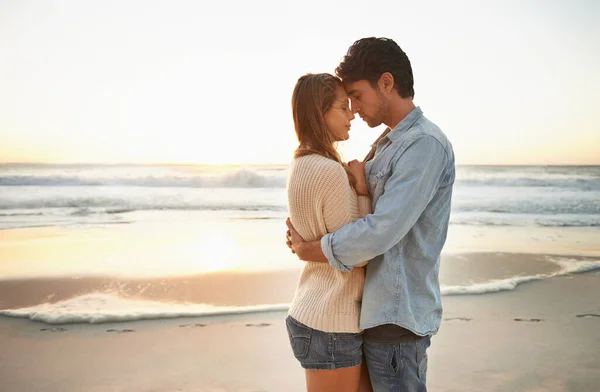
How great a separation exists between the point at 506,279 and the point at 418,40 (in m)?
3.55

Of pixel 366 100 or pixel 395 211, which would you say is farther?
pixel 366 100

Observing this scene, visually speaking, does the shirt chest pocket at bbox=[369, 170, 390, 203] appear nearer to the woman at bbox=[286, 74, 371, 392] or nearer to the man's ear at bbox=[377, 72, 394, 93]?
the woman at bbox=[286, 74, 371, 392]

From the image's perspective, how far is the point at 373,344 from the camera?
1936mm

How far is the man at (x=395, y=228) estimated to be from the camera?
1.80m

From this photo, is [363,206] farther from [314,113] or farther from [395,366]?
[395,366]

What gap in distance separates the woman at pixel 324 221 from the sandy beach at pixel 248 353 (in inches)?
63.0

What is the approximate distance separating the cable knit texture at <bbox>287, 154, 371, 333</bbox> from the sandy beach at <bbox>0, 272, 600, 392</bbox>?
5.54 ft

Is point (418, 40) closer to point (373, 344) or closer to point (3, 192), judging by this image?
point (373, 344)

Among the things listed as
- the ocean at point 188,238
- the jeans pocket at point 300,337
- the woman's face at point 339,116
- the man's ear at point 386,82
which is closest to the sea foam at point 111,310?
the ocean at point 188,238

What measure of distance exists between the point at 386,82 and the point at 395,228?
57 cm

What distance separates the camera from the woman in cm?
189

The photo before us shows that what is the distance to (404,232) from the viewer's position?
1.81 meters

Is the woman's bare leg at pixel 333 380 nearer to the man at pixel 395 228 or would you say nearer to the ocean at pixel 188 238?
the man at pixel 395 228

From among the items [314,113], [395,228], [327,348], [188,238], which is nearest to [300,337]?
[327,348]
